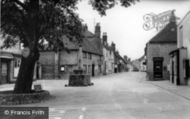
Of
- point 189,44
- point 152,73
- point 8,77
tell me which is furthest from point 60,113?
point 152,73

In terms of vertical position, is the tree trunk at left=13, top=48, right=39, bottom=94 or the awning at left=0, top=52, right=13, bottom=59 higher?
the awning at left=0, top=52, right=13, bottom=59

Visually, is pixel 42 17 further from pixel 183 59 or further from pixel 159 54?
pixel 159 54

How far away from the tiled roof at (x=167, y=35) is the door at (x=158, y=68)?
2952 millimetres

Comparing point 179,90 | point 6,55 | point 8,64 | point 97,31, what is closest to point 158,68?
point 179,90

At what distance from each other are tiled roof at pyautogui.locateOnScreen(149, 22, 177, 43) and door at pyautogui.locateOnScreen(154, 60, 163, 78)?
2.95m

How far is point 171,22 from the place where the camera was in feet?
118

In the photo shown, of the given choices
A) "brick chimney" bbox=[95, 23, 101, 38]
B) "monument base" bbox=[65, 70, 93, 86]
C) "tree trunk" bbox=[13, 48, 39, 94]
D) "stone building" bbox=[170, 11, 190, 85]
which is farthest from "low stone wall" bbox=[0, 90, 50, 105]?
"brick chimney" bbox=[95, 23, 101, 38]

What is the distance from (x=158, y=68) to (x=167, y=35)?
16.3 feet

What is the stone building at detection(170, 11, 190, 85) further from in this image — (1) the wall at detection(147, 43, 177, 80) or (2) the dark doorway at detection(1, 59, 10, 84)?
(2) the dark doorway at detection(1, 59, 10, 84)

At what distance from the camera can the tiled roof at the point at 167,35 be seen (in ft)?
112

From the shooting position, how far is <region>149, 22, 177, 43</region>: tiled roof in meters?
34.0

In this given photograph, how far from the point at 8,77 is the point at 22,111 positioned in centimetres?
2273

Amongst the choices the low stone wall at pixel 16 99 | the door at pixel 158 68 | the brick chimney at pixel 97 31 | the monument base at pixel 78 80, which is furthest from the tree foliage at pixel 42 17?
the brick chimney at pixel 97 31

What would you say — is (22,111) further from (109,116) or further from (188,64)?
(188,64)
